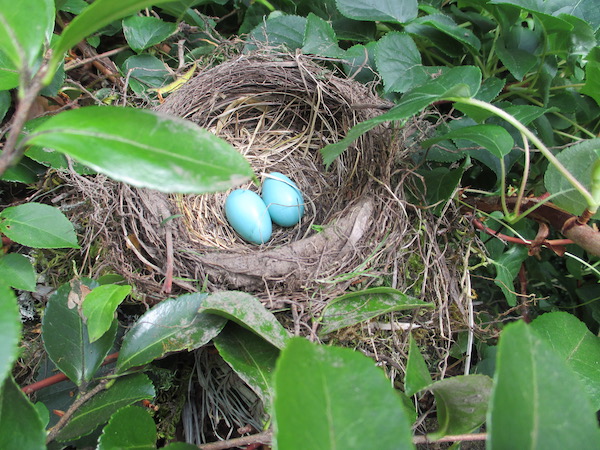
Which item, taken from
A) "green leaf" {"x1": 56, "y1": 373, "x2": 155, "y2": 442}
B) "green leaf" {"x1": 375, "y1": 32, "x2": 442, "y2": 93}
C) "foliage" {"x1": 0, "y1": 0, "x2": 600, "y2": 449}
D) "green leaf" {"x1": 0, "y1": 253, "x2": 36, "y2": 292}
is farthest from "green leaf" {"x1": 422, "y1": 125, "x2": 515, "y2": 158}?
"green leaf" {"x1": 0, "y1": 253, "x2": 36, "y2": 292}

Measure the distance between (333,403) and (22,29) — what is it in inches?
17.9

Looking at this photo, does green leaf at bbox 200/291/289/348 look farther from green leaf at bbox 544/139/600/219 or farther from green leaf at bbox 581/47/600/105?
green leaf at bbox 581/47/600/105

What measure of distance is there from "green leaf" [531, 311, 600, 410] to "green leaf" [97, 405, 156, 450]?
2.13ft

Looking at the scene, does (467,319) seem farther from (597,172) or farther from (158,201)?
(158,201)

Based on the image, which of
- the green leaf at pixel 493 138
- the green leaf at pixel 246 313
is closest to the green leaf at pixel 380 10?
the green leaf at pixel 493 138

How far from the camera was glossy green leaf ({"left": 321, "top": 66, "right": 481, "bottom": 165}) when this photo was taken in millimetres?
715

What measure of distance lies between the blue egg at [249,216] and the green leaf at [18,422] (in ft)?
2.56

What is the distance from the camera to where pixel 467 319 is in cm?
92

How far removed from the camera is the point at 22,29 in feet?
1.41

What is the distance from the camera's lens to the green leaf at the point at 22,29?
0.42 meters

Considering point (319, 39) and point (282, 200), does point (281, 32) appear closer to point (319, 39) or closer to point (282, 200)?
point (319, 39)

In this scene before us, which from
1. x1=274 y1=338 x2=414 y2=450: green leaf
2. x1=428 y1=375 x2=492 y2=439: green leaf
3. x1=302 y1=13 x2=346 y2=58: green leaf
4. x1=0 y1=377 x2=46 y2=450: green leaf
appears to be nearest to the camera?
x1=274 y1=338 x2=414 y2=450: green leaf

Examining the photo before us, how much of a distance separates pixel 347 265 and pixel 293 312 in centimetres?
18

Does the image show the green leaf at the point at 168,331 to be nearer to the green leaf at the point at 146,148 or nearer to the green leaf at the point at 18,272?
the green leaf at the point at 18,272
